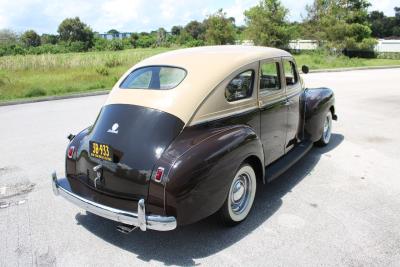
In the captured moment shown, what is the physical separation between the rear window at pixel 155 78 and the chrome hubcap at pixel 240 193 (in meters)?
1.20

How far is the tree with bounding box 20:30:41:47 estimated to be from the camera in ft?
289

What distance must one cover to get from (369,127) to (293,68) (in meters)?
3.49

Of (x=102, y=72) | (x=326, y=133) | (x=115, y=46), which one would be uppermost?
(x=115, y=46)

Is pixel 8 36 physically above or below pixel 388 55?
above

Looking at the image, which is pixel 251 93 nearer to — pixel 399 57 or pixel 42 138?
pixel 42 138

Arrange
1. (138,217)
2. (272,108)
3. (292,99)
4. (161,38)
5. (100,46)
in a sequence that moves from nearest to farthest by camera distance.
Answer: (138,217) < (272,108) < (292,99) < (100,46) < (161,38)

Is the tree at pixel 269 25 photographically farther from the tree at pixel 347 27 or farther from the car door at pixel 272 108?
the car door at pixel 272 108

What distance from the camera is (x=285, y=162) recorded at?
4.84 metres

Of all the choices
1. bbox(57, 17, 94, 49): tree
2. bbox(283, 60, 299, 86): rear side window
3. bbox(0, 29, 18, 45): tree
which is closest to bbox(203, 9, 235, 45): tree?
bbox(283, 60, 299, 86): rear side window

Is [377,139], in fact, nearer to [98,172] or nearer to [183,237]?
[183,237]

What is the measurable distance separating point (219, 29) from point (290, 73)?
3641 centimetres

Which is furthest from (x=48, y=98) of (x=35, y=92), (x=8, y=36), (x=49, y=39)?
(x=49, y=39)

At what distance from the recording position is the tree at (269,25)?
38.0 meters

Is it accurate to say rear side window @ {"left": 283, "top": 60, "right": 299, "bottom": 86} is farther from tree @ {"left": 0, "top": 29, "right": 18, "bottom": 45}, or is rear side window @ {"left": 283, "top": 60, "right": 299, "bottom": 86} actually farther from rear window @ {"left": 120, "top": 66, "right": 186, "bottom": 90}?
tree @ {"left": 0, "top": 29, "right": 18, "bottom": 45}
